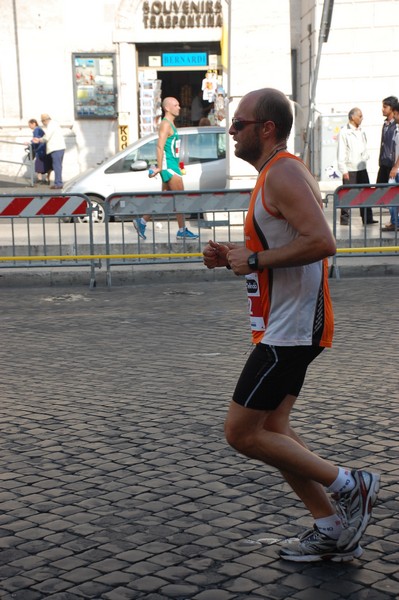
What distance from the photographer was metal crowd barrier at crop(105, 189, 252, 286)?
12.5 metres

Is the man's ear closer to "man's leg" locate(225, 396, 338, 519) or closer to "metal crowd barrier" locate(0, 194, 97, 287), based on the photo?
"man's leg" locate(225, 396, 338, 519)

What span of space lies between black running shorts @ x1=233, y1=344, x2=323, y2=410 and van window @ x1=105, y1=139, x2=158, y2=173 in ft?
47.2

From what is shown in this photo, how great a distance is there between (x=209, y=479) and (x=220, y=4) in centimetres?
2506

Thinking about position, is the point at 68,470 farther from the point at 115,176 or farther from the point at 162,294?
the point at 115,176

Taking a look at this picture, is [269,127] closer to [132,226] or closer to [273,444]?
[273,444]

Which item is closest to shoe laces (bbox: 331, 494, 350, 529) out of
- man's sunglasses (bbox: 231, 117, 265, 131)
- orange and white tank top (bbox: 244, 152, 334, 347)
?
orange and white tank top (bbox: 244, 152, 334, 347)

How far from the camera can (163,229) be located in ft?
41.8

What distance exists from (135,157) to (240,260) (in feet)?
47.2

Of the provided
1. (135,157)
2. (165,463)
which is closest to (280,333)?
(165,463)

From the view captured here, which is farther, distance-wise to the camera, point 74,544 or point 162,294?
point 162,294

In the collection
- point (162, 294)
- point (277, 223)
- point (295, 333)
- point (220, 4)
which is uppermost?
point (220, 4)

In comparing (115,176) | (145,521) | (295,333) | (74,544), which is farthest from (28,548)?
(115,176)

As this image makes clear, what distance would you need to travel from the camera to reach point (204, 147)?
18.2 metres

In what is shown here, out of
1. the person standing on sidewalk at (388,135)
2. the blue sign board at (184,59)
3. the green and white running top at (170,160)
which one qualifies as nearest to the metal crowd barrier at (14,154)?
the blue sign board at (184,59)
